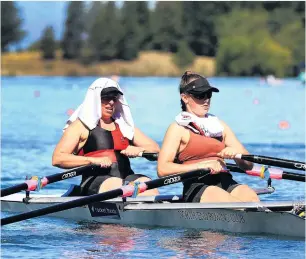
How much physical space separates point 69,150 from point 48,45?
111163mm

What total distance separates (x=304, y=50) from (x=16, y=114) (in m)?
64.2

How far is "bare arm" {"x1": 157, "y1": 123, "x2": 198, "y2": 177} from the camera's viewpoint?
9.27 m

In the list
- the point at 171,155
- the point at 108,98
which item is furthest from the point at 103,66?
the point at 171,155

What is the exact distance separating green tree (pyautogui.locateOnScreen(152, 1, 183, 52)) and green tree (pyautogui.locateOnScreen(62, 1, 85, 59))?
1112 cm

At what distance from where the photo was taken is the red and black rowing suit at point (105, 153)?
1029cm

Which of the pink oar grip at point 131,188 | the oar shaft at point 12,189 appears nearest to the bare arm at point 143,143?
the oar shaft at point 12,189

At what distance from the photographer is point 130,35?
116 metres

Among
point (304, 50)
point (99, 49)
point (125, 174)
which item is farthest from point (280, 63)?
point (125, 174)

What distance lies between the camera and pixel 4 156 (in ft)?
58.6

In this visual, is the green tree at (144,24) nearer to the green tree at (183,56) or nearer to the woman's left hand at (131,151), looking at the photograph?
the green tree at (183,56)

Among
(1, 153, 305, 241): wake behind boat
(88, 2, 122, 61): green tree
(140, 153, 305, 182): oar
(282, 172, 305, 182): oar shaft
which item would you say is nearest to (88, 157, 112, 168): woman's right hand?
(1, 153, 305, 241): wake behind boat

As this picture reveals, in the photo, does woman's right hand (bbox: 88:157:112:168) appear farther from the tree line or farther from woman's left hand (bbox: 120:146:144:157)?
the tree line

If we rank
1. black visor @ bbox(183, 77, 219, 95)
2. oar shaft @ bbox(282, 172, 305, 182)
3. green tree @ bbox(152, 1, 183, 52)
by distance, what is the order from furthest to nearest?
1. green tree @ bbox(152, 1, 183, 52)
2. oar shaft @ bbox(282, 172, 305, 182)
3. black visor @ bbox(183, 77, 219, 95)

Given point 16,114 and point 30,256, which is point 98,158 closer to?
point 30,256
